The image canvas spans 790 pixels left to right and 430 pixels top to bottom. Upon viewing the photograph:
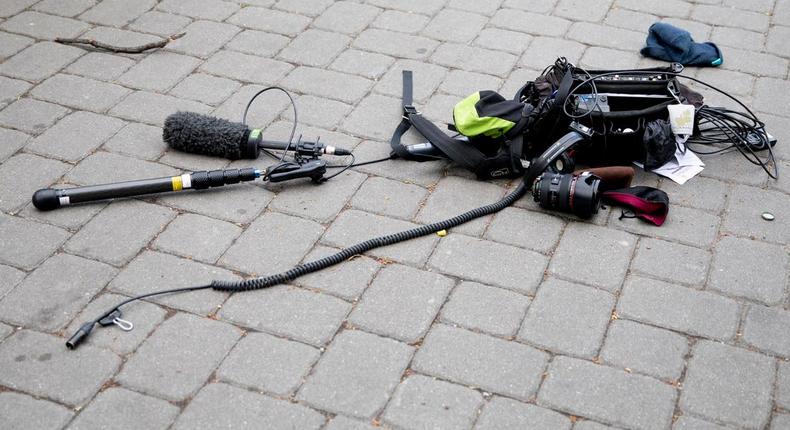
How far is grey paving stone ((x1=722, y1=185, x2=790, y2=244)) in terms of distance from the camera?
4.08 m

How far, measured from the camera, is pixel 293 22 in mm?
5738

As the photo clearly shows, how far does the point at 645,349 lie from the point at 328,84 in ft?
8.15

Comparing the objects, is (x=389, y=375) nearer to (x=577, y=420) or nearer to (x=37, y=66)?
(x=577, y=420)

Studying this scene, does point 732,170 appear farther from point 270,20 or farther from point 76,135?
point 76,135

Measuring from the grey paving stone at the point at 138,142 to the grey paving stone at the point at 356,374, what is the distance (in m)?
1.67

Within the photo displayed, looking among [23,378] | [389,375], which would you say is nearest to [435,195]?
[389,375]

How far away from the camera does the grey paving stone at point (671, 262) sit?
12.5 ft

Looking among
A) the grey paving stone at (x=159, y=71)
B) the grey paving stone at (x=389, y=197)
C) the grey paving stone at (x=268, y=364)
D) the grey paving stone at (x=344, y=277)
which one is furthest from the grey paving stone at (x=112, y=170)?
the grey paving stone at (x=268, y=364)

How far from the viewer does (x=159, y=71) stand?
520cm

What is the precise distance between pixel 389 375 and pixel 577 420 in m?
0.69

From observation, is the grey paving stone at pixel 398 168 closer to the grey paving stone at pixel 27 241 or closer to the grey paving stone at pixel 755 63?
the grey paving stone at pixel 27 241

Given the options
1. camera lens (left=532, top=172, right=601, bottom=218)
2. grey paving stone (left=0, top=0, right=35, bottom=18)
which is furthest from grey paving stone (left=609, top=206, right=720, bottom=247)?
grey paving stone (left=0, top=0, right=35, bottom=18)

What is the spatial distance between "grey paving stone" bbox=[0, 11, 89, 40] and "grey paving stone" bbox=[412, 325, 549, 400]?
11.1 feet

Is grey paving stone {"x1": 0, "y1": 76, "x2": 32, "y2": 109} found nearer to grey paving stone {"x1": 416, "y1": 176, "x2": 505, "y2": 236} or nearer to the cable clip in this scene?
the cable clip
